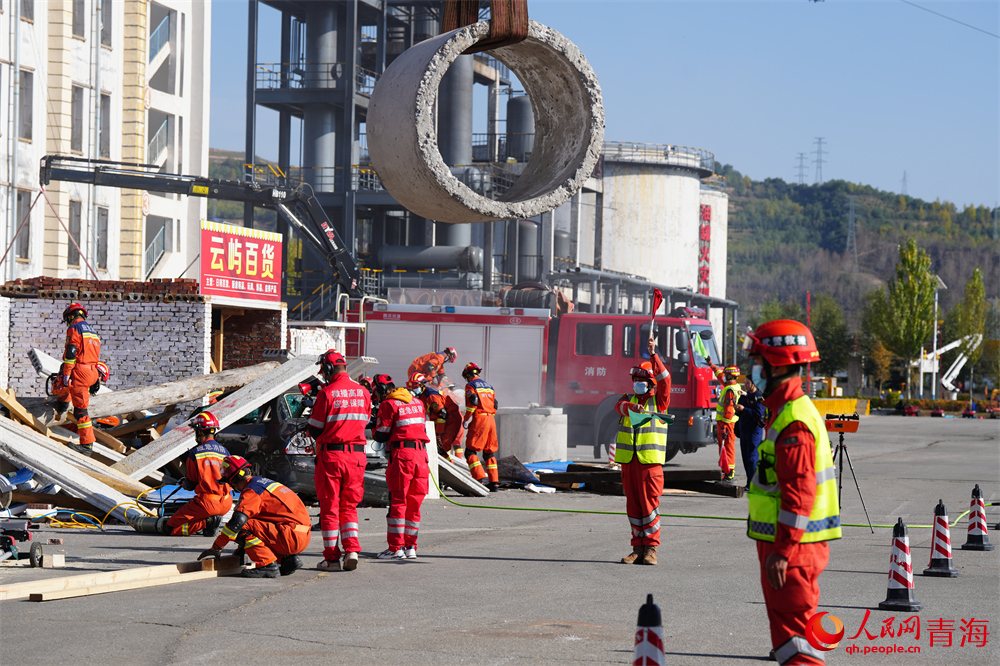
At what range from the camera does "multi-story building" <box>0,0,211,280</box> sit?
3058cm

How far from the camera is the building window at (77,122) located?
1302 inches

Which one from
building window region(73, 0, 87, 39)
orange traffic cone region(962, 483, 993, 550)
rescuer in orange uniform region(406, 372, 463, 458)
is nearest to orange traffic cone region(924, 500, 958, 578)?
orange traffic cone region(962, 483, 993, 550)

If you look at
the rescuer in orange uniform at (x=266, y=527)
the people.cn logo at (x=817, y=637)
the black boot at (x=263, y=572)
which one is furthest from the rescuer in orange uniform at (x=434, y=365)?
the people.cn logo at (x=817, y=637)

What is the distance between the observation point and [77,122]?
3338 cm

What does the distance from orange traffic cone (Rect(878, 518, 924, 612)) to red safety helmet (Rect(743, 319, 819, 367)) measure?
2.94m

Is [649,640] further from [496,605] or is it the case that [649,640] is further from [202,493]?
[202,493]

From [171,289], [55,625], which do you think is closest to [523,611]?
[55,625]

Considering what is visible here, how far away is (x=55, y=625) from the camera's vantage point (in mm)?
7074

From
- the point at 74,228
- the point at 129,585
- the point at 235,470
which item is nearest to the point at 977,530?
the point at 235,470

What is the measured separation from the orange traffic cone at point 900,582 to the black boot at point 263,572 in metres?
4.75

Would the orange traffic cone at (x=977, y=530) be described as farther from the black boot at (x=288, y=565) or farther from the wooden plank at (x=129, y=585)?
the wooden plank at (x=129, y=585)

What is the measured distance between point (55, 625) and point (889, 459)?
20506 mm

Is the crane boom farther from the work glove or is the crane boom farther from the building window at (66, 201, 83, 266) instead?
the work glove

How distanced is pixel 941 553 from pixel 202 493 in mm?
6978
